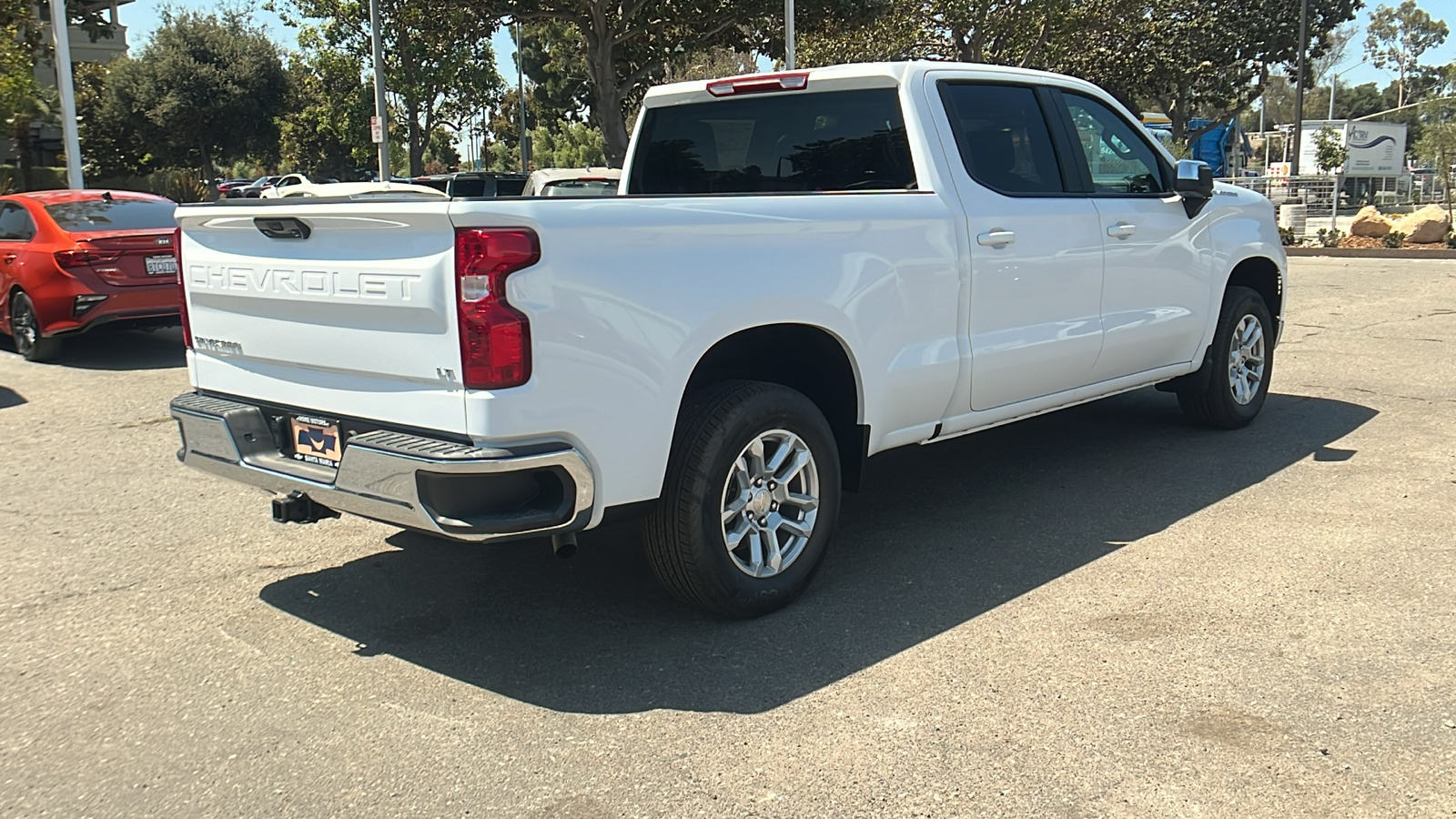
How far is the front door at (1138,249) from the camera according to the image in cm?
583

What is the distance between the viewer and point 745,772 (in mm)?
3281

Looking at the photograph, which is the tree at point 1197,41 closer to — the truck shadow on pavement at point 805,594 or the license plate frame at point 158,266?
the license plate frame at point 158,266

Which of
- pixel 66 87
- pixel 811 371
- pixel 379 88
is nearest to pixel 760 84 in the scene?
pixel 811 371

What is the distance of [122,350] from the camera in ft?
37.5

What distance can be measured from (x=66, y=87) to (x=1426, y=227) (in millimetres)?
22719

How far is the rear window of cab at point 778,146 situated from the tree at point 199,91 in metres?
41.1

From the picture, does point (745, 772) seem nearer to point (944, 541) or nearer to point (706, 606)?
point (706, 606)

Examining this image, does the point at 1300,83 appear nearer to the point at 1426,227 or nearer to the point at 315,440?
the point at 1426,227

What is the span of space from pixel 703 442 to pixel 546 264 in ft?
2.78

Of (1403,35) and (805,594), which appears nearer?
(805,594)

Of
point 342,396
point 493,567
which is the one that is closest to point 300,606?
point 493,567

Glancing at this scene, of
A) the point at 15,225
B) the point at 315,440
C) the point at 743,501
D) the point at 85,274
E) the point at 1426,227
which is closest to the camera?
the point at 315,440

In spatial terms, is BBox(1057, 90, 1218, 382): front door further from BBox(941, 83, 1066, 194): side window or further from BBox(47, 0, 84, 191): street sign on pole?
BBox(47, 0, 84, 191): street sign on pole

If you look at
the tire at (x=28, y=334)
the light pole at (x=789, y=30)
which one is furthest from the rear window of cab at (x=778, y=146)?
the light pole at (x=789, y=30)
